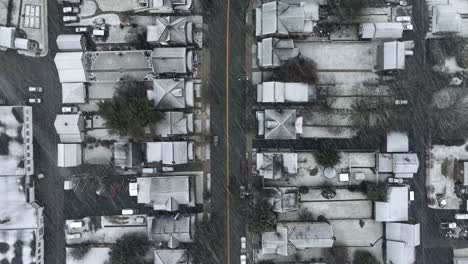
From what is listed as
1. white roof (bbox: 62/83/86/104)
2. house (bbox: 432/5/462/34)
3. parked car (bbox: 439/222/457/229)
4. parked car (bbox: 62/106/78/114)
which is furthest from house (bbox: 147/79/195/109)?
parked car (bbox: 439/222/457/229)

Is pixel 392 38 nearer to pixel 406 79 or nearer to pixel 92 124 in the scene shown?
pixel 406 79

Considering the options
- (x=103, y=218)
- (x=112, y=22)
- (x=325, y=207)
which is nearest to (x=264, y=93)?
(x=325, y=207)

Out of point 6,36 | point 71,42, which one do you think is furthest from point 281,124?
point 6,36

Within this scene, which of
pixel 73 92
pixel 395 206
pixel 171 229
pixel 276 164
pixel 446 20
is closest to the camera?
pixel 171 229

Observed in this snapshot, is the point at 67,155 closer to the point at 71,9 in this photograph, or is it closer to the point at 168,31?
the point at 71,9

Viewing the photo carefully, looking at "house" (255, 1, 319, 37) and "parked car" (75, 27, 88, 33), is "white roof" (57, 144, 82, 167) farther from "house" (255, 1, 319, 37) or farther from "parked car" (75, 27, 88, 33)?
"house" (255, 1, 319, 37)

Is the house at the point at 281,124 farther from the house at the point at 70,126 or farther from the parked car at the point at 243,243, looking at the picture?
the house at the point at 70,126
